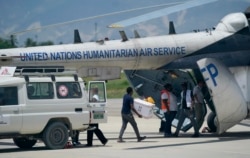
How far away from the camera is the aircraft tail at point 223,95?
22.1m

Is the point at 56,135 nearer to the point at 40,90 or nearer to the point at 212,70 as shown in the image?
the point at 40,90

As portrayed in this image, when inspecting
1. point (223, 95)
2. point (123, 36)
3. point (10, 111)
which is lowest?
point (10, 111)

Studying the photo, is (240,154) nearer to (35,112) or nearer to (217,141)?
(217,141)

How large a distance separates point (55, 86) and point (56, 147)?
150 centimetres

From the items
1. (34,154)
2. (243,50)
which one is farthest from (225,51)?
(34,154)

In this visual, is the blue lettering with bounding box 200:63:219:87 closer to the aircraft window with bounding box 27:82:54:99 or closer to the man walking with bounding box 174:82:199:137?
the man walking with bounding box 174:82:199:137

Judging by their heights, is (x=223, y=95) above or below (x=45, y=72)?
below

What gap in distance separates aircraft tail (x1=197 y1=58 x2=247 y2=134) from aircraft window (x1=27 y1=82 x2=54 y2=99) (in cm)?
470

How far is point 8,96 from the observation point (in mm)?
19234

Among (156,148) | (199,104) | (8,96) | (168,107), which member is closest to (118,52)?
(168,107)

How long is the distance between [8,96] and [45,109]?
96cm

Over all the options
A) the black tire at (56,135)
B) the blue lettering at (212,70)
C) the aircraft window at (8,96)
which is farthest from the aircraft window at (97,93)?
the blue lettering at (212,70)

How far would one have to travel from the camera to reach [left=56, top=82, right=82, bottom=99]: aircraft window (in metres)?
20.0

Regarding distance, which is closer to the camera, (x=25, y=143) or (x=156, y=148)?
(x=156, y=148)
